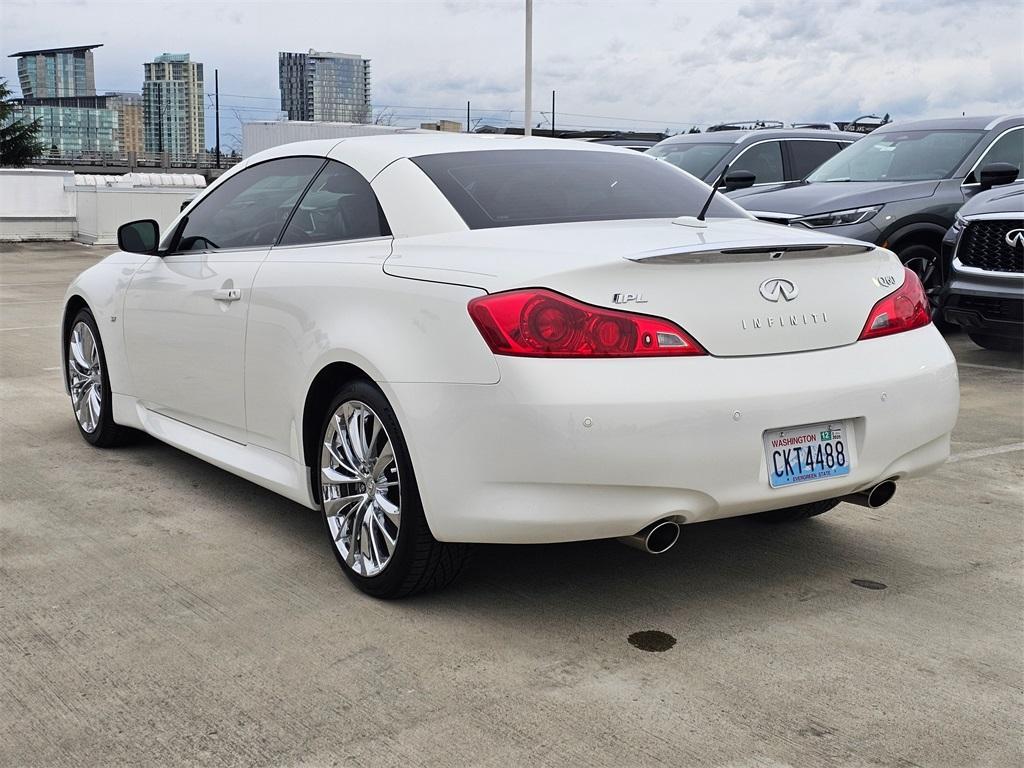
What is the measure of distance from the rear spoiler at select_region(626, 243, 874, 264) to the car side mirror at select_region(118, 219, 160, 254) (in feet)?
9.02

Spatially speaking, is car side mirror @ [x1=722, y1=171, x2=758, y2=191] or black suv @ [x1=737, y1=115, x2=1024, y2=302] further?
car side mirror @ [x1=722, y1=171, x2=758, y2=191]

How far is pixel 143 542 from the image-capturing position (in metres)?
4.59

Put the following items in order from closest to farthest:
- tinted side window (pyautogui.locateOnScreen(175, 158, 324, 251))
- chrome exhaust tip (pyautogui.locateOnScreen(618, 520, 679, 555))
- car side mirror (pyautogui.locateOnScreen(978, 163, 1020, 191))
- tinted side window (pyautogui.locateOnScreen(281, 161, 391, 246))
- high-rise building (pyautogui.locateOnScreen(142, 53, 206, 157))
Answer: chrome exhaust tip (pyautogui.locateOnScreen(618, 520, 679, 555)) → tinted side window (pyautogui.locateOnScreen(281, 161, 391, 246)) → tinted side window (pyautogui.locateOnScreen(175, 158, 324, 251)) → car side mirror (pyautogui.locateOnScreen(978, 163, 1020, 191)) → high-rise building (pyautogui.locateOnScreen(142, 53, 206, 157))

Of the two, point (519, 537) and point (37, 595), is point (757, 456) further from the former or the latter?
point (37, 595)

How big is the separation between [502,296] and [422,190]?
0.82m

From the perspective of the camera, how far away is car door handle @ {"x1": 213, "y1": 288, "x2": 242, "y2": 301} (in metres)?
4.68

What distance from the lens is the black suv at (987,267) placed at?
8.41 meters

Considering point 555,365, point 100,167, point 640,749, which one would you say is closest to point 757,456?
point 555,365

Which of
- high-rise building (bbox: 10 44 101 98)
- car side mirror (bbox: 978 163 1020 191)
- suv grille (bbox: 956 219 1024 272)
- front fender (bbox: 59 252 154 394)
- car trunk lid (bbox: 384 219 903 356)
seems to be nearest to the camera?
car trunk lid (bbox: 384 219 903 356)

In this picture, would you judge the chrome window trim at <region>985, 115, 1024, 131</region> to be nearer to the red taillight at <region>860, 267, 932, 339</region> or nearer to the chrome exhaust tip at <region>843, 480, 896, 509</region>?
the red taillight at <region>860, 267, 932, 339</region>

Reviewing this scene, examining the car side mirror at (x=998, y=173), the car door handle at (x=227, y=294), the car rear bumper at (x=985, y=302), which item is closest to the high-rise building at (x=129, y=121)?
the car side mirror at (x=998, y=173)

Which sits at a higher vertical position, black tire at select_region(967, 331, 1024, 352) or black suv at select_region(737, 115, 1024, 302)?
black suv at select_region(737, 115, 1024, 302)

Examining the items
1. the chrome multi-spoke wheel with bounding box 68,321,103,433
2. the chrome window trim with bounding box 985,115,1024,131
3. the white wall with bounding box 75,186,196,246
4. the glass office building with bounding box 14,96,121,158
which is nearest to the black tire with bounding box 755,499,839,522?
the chrome multi-spoke wheel with bounding box 68,321,103,433

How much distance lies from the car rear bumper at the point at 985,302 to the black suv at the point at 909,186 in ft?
2.32
